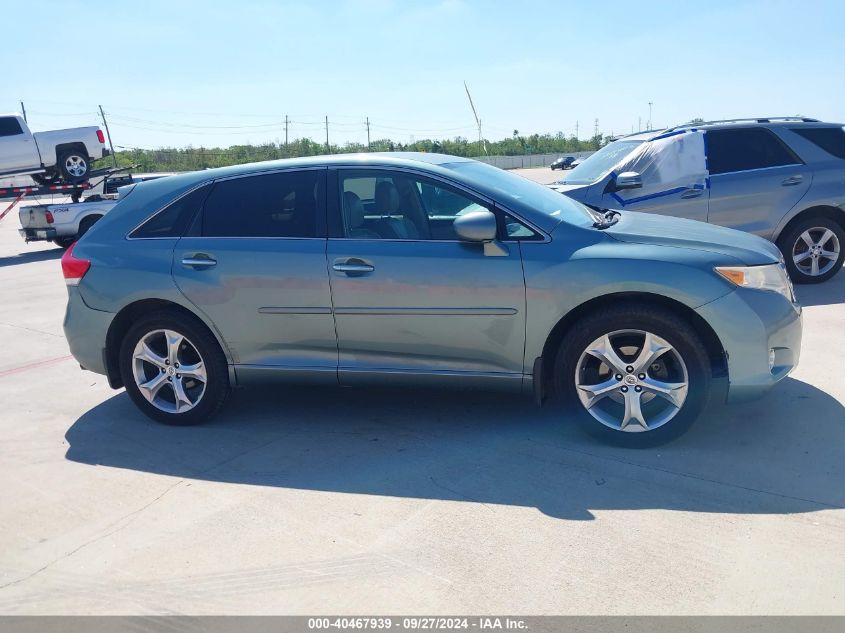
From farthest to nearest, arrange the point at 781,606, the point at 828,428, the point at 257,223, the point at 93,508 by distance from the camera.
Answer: the point at 257,223 < the point at 828,428 < the point at 93,508 < the point at 781,606

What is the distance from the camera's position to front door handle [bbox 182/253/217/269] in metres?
4.78

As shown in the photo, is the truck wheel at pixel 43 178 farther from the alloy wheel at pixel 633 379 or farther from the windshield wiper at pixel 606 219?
the alloy wheel at pixel 633 379

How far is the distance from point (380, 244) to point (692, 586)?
252 centimetres

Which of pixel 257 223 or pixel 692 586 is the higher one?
pixel 257 223

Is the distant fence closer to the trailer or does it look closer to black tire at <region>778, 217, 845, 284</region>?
the trailer

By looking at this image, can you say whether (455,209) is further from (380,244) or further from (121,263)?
(121,263)

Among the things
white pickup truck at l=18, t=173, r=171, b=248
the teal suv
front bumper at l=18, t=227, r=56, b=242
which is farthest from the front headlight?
front bumper at l=18, t=227, r=56, b=242

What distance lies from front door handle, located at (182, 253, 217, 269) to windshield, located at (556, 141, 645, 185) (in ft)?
15.1

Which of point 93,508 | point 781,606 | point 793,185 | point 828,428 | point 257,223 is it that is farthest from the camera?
point 793,185

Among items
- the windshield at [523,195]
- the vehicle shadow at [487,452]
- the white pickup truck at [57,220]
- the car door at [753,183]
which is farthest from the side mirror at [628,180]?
the white pickup truck at [57,220]

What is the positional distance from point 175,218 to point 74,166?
15884 millimetres

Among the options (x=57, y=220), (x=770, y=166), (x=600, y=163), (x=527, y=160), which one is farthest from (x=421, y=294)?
(x=527, y=160)
